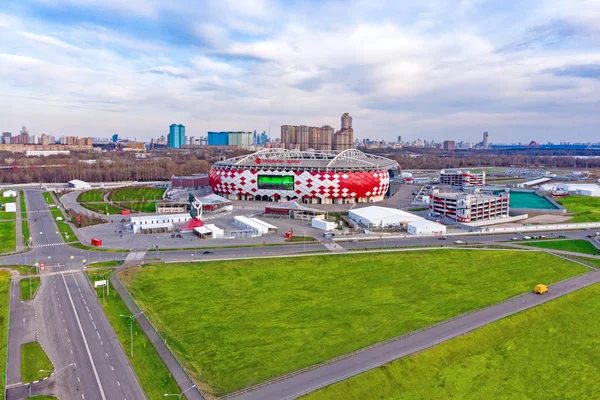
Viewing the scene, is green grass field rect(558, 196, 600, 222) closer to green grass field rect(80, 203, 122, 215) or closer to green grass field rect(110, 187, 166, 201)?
green grass field rect(80, 203, 122, 215)

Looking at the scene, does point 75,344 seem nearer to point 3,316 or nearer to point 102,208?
point 3,316

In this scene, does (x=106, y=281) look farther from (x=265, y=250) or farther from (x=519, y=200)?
(x=519, y=200)

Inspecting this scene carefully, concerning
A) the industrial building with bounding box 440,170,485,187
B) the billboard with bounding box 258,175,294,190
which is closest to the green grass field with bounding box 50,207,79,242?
the billboard with bounding box 258,175,294,190

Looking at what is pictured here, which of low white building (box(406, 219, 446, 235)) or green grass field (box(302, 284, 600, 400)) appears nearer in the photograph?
green grass field (box(302, 284, 600, 400))

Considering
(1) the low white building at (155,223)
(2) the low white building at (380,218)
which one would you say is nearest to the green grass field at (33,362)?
(1) the low white building at (155,223)

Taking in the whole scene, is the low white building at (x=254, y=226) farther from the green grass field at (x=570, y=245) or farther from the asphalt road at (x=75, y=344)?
the green grass field at (x=570, y=245)

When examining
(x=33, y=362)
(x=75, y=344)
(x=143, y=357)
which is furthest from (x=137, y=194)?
(x=143, y=357)
